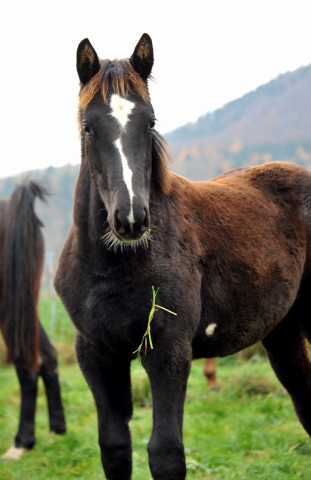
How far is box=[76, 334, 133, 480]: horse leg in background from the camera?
3.17 m

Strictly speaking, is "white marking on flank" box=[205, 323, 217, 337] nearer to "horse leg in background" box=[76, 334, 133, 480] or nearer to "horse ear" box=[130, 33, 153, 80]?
"horse leg in background" box=[76, 334, 133, 480]

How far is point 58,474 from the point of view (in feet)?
15.8

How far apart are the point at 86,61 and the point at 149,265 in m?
1.25

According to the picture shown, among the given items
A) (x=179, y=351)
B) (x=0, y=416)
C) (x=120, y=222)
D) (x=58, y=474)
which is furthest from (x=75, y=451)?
(x=120, y=222)

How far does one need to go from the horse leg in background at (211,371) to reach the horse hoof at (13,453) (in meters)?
2.77

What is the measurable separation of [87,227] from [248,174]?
165cm

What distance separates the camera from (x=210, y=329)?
10.8ft

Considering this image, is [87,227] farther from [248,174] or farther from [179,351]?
[248,174]

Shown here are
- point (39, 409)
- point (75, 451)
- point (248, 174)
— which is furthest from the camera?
point (39, 409)

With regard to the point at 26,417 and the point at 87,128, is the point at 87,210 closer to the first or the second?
the point at 87,128

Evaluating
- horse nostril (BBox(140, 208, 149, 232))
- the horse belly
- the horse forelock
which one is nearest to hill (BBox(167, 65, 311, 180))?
the horse belly

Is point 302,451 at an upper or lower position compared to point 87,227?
lower

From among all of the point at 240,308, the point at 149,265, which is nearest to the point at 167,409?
the point at 149,265

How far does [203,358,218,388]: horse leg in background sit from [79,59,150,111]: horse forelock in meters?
5.01
